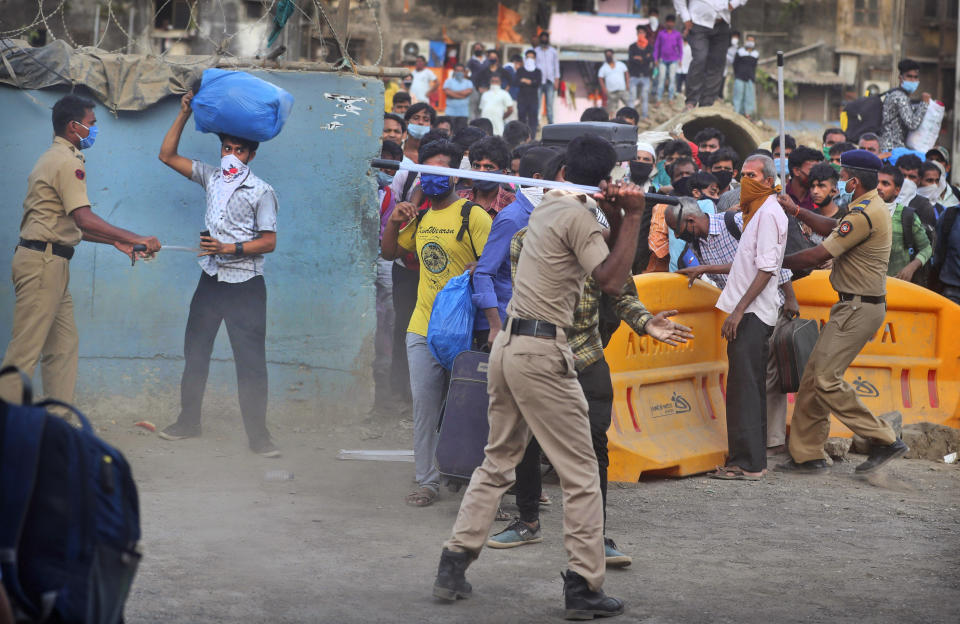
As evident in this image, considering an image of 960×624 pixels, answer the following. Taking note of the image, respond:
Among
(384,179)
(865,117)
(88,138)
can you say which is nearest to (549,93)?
(865,117)

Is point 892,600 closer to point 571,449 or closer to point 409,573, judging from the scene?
point 571,449

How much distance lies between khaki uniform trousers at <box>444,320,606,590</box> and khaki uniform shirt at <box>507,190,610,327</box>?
12 cm

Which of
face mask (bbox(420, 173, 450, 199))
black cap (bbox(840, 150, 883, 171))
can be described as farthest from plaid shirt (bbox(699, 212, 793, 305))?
face mask (bbox(420, 173, 450, 199))

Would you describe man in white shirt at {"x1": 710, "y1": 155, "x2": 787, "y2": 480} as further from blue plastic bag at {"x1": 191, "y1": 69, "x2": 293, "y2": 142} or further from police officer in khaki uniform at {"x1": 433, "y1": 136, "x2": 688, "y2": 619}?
blue plastic bag at {"x1": 191, "y1": 69, "x2": 293, "y2": 142}

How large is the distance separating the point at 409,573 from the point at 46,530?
2734 millimetres

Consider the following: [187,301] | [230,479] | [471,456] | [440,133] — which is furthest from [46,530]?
[440,133]

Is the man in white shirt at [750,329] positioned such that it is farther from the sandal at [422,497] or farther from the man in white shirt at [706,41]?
the man in white shirt at [706,41]

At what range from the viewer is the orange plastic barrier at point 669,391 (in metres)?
7.27

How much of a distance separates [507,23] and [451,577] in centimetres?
3277

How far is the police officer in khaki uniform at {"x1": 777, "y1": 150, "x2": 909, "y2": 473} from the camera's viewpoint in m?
7.34

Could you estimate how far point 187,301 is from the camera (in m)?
7.94

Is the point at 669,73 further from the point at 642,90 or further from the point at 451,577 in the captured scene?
the point at 451,577

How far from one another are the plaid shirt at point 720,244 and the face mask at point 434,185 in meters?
2.24

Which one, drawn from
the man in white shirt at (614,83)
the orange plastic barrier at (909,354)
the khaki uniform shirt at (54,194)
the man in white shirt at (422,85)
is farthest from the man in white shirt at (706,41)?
the khaki uniform shirt at (54,194)
